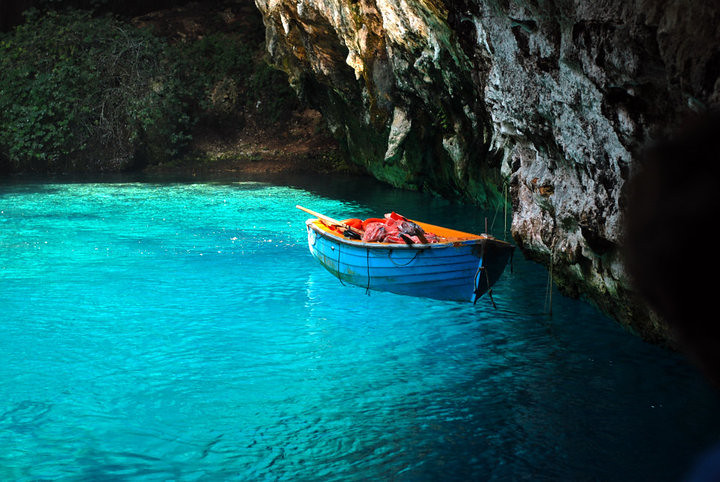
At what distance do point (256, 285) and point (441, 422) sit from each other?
550 centimetres

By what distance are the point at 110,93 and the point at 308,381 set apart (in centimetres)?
2352

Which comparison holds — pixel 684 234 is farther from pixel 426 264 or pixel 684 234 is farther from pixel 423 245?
pixel 426 264

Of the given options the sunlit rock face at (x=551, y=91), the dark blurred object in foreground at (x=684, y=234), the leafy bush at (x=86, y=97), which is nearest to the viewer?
the dark blurred object in foreground at (x=684, y=234)

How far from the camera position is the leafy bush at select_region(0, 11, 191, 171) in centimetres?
2644

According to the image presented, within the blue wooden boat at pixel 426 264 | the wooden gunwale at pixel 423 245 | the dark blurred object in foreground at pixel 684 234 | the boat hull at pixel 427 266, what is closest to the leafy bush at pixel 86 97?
the wooden gunwale at pixel 423 245

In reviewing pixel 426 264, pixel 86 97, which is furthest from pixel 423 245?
pixel 86 97

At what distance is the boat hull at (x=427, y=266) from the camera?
966 centimetres

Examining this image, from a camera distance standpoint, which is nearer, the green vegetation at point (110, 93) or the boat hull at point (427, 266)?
the boat hull at point (427, 266)

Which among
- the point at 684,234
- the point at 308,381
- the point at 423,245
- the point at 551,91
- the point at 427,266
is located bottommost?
the point at 308,381

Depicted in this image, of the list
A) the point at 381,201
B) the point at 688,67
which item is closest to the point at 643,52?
the point at 688,67

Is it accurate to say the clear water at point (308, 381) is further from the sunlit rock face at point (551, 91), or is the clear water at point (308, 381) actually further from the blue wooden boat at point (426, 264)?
the sunlit rock face at point (551, 91)

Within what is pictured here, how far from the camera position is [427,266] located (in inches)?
393

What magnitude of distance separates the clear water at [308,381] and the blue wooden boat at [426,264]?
0.92 feet

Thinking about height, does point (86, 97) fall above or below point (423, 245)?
above
